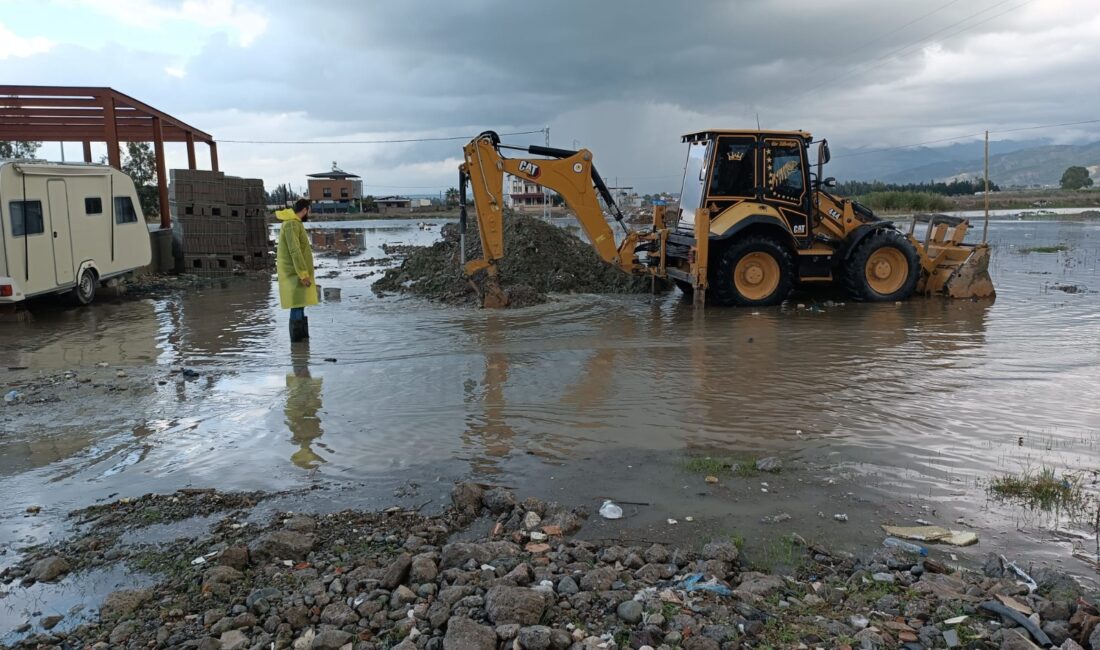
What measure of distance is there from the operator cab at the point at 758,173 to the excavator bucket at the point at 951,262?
2.84m

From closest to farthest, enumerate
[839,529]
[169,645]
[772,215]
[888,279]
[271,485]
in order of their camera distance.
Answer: [169,645]
[839,529]
[271,485]
[772,215]
[888,279]

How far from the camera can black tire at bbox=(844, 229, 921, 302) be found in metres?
12.7

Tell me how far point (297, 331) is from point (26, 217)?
5.61 m

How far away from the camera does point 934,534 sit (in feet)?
13.2

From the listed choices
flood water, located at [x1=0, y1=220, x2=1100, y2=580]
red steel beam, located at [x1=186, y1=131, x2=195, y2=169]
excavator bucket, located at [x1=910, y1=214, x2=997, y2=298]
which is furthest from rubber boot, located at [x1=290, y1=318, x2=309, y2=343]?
red steel beam, located at [x1=186, y1=131, x2=195, y2=169]

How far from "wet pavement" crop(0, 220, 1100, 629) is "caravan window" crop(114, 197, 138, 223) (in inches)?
116

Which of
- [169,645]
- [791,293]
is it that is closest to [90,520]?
[169,645]

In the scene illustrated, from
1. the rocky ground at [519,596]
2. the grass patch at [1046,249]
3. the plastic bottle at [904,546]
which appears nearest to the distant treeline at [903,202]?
the grass patch at [1046,249]

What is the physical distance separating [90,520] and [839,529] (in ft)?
14.6

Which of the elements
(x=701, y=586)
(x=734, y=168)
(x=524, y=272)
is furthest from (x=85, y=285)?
(x=701, y=586)

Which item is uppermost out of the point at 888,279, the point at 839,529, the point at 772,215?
the point at 772,215

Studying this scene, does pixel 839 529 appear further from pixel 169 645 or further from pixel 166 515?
pixel 166 515

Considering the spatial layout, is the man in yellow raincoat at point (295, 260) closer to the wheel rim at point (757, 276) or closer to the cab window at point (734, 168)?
the cab window at point (734, 168)

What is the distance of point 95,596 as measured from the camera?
353 centimetres
